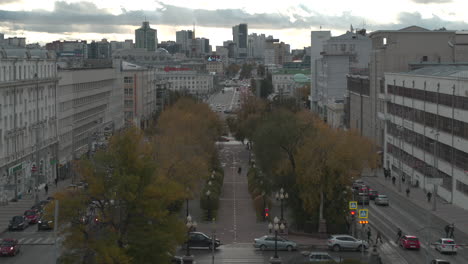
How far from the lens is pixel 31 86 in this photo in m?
59.3

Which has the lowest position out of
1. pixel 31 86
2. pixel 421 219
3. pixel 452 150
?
pixel 421 219

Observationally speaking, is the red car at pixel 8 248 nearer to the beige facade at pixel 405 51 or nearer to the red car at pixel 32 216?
the red car at pixel 32 216

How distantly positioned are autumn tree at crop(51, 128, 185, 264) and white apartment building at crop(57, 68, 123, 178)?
123 ft

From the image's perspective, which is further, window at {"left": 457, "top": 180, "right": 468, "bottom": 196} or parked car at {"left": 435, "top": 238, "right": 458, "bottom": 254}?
window at {"left": 457, "top": 180, "right": 468, "bottom": 196}

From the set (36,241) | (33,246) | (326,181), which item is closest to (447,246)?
(326,181)

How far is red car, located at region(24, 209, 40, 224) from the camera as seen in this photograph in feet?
144

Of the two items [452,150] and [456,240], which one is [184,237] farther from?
[452,150]

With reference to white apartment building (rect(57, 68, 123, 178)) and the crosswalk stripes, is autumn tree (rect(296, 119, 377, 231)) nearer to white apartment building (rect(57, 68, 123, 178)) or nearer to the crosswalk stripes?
the crosswalk stripes

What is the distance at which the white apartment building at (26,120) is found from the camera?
5272 centimetres

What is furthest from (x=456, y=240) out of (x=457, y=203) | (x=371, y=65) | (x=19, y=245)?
(x=371, y=65)

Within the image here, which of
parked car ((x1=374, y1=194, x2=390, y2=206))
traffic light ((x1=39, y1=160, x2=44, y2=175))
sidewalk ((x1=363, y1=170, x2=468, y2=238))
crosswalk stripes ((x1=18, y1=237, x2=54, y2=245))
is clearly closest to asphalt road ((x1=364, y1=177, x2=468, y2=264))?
parked car ((x1=374, y1=194, x2=390, y2=206))

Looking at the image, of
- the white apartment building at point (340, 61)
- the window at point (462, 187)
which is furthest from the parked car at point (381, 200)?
the white apartment building at point (340, 61)

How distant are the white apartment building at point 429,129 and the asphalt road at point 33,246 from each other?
80.4 ft

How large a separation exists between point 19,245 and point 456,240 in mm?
21797
